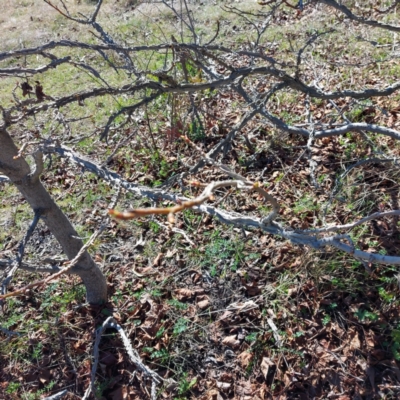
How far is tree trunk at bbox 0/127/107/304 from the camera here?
2.22m

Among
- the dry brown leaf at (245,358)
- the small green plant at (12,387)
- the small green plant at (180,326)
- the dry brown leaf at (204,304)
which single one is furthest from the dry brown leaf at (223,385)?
the small green plant at (12,387)

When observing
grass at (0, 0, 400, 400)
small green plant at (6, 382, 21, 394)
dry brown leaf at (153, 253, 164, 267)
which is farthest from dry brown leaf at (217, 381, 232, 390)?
small green plant at (6, 382, 21, 394)

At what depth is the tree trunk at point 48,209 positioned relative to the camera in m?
2.22

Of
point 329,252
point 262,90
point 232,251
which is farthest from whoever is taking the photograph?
point 262,90

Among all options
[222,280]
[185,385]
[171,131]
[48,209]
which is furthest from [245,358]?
[171,131]

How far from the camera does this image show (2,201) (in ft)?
14.8

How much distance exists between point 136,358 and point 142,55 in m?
4.82

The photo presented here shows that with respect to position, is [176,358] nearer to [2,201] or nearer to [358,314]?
[358,314]

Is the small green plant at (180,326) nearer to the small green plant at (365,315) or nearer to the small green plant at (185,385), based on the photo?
the small green plant at (185,385)

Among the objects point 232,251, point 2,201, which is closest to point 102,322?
point 232,251

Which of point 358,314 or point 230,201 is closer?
point 358,314

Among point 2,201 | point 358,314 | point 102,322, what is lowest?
point 102,322

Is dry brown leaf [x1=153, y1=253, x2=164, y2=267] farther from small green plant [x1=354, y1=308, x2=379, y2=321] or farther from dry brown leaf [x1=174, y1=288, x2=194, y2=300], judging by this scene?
small green plant [x1=354, y1=308, x2=379, y2=321]

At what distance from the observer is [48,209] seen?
2.51m
